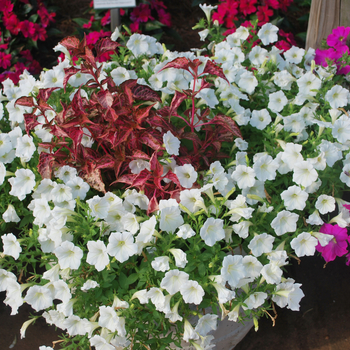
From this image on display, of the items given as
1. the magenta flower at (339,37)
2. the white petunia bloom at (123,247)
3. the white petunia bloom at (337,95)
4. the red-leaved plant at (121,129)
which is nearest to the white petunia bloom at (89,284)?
the white petunia bloom at (123,247)

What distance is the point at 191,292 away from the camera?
1.25 m

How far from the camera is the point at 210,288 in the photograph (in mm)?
1364

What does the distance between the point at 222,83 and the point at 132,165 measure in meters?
0.71

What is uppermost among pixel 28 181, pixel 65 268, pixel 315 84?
pixel 315 84

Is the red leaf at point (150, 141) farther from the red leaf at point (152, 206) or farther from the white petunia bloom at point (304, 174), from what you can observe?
the white petunia bloom at point (304, 174)

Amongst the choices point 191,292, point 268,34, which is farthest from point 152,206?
point 268,34

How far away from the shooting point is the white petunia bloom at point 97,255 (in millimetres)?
1274

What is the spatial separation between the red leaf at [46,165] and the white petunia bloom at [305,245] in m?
1.03

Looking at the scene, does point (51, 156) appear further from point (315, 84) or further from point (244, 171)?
point (315, 84)

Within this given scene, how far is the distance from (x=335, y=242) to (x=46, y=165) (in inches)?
50.4

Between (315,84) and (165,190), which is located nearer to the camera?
(165,190)

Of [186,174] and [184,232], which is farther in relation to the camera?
[186,174]

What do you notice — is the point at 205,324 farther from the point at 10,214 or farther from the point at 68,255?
the point at 10,214

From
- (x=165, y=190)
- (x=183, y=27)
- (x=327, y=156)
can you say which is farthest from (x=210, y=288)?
(x=183, y=27)
